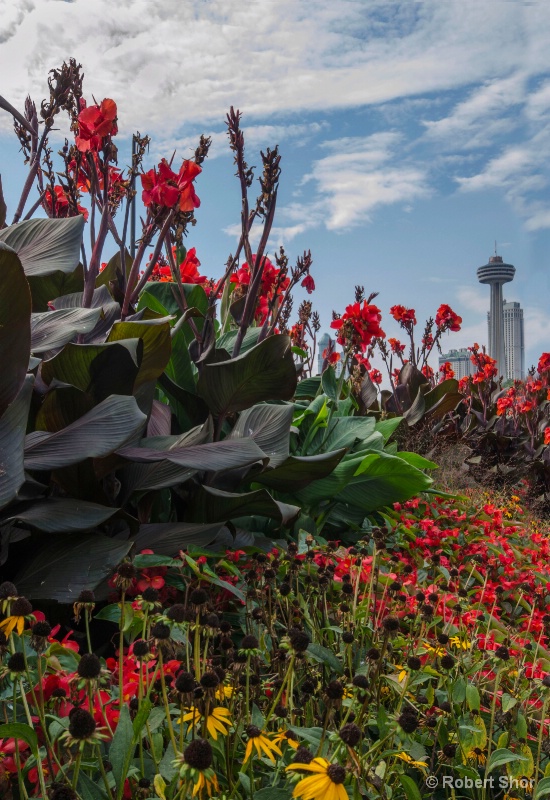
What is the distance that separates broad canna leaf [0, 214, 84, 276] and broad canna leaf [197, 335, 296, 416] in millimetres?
630

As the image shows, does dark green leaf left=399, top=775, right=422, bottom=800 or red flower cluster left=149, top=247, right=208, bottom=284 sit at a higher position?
red flower cluster left=149, top=247, right=208, bottom=284

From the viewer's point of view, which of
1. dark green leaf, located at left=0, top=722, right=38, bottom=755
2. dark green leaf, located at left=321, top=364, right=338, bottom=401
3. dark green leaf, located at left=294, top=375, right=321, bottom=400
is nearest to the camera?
dark green leaf, located at left=0, top=722, right=38, bottom=755

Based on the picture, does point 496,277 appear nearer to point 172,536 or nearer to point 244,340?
point 244,340

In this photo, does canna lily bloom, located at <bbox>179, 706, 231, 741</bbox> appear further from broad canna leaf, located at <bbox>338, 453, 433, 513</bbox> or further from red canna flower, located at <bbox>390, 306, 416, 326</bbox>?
red canna flower, located at <bbox>390, 306, 416, 326</bbox>

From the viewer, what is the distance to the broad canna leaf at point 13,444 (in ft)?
5.70

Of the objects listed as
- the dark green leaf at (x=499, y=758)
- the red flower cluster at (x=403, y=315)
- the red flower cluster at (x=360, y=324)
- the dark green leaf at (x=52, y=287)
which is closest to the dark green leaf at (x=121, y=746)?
the dark green leaf at (x=499, y=758)

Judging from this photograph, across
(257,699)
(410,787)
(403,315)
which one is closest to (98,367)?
(257,699)

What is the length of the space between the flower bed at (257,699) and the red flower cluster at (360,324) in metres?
1.78

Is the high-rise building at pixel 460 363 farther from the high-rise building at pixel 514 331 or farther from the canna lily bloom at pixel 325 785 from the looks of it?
the high-rise building at pixel 514 331

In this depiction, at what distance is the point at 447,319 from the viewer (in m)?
7.67

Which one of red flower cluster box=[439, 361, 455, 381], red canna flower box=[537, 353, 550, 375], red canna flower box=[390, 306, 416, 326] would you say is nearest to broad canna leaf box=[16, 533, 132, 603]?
red canna flower box=[390, 306, 416, 326]

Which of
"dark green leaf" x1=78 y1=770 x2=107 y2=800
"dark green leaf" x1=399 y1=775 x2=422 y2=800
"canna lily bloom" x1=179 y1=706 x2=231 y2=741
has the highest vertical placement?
"canna lily bloom" x1=179 y1=706 x2=231 y2=741

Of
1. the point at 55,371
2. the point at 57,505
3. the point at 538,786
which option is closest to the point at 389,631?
the point at 538,786

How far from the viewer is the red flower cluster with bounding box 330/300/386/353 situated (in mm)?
4066
